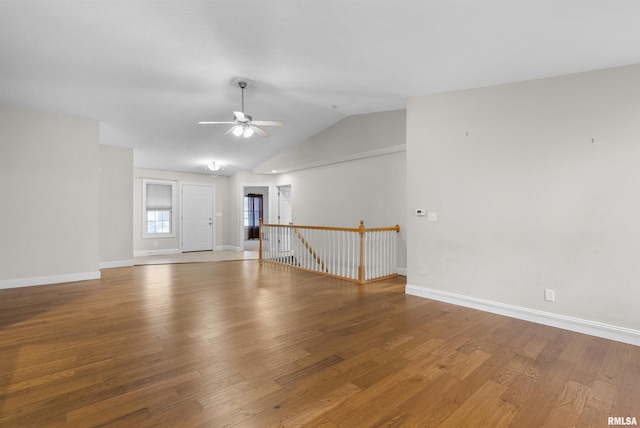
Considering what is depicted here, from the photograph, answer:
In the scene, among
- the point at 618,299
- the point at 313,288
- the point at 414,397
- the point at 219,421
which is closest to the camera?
the point at 219,421

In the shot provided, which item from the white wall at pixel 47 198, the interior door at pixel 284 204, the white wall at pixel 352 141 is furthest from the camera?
the interior door at pixel 284 204

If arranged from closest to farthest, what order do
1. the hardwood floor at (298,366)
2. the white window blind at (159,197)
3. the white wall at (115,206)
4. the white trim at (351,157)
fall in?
the hardwood floor at (298,366), the white trim at (351,157), the white wall at (115,206), the white window blind at (159,197)

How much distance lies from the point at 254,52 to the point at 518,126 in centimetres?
311

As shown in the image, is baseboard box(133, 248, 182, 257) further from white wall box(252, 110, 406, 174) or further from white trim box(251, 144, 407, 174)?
white wall box(252, 110, 406, 174)

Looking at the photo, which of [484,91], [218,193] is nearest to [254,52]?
[484,91]

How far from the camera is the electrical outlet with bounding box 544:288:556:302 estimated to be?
3271 millimetres

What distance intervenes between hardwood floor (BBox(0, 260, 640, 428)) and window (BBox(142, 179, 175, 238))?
17.4 feet

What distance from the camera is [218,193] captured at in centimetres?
1046

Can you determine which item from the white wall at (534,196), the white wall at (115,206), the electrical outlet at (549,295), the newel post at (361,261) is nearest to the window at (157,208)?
the white wall at (115,206)

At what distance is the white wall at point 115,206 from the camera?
22.1 feet

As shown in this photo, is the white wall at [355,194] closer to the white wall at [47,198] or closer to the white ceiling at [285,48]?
the white ceiling at [285,48]

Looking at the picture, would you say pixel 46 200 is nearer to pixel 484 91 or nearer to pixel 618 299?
pixel 484 91

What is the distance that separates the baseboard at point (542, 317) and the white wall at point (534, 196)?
2 cm

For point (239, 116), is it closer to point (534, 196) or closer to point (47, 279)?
point (534, 196)
